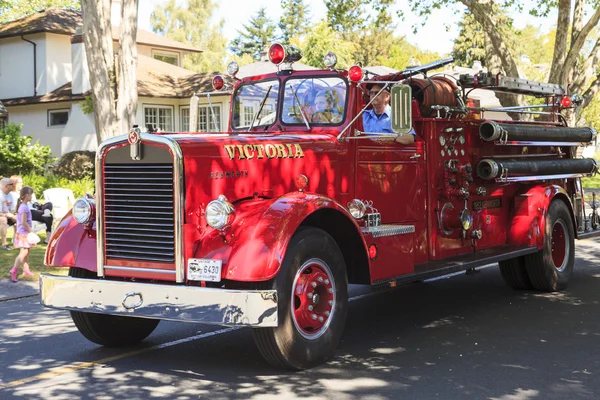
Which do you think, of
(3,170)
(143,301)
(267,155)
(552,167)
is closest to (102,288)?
(143,301)

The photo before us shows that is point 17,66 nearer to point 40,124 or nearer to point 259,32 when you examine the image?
point 40,124

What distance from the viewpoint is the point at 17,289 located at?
10.1 m

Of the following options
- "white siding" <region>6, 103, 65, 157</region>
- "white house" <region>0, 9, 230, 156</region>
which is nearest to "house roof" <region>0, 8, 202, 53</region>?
"white house" <region>0, 9, 230, 156</region>

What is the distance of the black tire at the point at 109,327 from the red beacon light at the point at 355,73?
282cm

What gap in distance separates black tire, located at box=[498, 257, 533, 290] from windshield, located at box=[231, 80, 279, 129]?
3548mm

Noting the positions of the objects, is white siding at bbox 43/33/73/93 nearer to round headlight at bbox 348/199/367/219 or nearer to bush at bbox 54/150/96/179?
bush at bbox 54/150/96/179

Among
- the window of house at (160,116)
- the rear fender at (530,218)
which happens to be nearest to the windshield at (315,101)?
the rear fender at (530,218)

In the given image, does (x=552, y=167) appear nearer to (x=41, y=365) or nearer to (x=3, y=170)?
(x=41, y=365)

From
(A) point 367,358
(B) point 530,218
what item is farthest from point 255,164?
(B) point 530,218

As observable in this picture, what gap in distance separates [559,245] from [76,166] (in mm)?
20241

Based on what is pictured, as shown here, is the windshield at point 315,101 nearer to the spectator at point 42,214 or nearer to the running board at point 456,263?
the running board at point 456,263

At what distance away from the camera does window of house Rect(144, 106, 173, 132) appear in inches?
1179

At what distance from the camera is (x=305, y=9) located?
73438 millimetres

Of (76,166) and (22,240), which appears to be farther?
(76,166)
